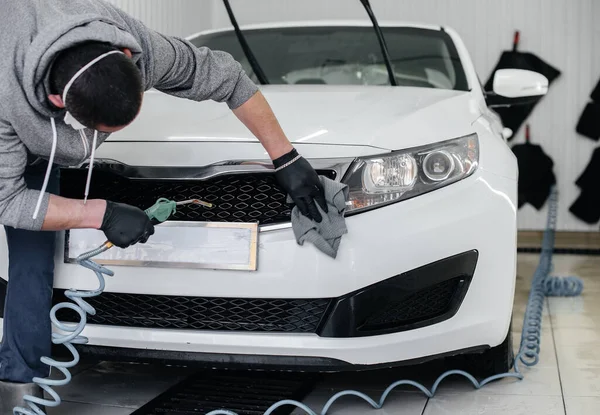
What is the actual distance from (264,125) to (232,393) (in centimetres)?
86

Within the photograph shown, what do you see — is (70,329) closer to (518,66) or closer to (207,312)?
(207,312)

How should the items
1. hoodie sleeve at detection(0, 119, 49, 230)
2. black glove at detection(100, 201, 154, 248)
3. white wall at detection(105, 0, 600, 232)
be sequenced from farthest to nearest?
1. white wall at detection(105, 0, 600, 232)
2. black glove at detection(100, 201, 154, 248)
3. hoodie sleeve at detection(0, 119, 49, 230)

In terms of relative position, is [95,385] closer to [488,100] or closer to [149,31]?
[149,31]

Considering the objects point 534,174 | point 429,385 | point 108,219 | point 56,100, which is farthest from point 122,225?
→ point 534,174

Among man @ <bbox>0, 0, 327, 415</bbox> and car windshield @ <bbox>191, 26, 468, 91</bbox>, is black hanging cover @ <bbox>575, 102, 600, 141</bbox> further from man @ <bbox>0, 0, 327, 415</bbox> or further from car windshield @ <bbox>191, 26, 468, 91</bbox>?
man @ <bbox>0, 0, 327, 415</bbox>

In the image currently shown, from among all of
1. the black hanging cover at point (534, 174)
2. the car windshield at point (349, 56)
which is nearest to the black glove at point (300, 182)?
the car windshield at point (349, 56)

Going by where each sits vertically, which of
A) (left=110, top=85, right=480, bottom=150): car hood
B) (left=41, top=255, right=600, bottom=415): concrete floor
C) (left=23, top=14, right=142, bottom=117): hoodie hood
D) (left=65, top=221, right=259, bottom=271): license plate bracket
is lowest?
(left=41, top=255, right=600, bottom=415): concrete floor

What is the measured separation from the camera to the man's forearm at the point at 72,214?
1896 mm

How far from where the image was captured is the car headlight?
215 cm

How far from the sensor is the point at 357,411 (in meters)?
2.37

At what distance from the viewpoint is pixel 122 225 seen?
1953mm

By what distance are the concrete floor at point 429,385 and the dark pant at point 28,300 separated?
0.26m

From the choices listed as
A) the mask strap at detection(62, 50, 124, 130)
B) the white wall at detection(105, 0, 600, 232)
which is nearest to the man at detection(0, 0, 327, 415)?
the mask strap at detection(62, 50, 124, 130)

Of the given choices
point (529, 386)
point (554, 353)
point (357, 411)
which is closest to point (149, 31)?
point (357, 411)
